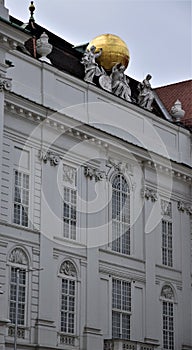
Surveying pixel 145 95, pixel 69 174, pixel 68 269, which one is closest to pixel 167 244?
pixel 145 95

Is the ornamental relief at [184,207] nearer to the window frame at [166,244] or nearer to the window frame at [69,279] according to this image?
the window frame at [166,244]

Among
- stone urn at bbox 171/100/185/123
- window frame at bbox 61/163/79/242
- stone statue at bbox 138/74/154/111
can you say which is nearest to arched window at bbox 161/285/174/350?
window frame at bbox 61/163/79/242

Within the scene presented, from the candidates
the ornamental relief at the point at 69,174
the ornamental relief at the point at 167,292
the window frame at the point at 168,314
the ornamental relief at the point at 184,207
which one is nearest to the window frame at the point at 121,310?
the window frame at the point at 168,314

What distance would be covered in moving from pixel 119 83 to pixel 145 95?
2.22m

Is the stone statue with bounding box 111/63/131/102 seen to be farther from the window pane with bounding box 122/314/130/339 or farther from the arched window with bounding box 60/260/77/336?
the window pane with bounding box 122/314/130/339

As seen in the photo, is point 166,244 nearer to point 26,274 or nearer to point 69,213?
point 69,213

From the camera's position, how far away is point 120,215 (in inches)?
1524

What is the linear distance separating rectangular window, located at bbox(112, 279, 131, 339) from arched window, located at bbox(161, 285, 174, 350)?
8.62 ft

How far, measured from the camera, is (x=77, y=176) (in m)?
36.7

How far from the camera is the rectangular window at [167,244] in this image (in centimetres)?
4119

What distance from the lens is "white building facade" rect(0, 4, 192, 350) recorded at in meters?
32.9

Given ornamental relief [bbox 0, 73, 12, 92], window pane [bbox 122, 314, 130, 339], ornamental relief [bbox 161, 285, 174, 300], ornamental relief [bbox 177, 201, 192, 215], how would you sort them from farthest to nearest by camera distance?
ornamental relief [bbox 177, 201, 192, 215] → ornamental relief [bbox 161, 285, 174, 300] → window pane [bbox 122, 314, 130, 339] → ornamental relief [bbox 0, 73, 12, 92]

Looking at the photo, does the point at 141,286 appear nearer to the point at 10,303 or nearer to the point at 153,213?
the point at 153,213

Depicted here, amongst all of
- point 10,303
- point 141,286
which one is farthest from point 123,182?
point 10,303
